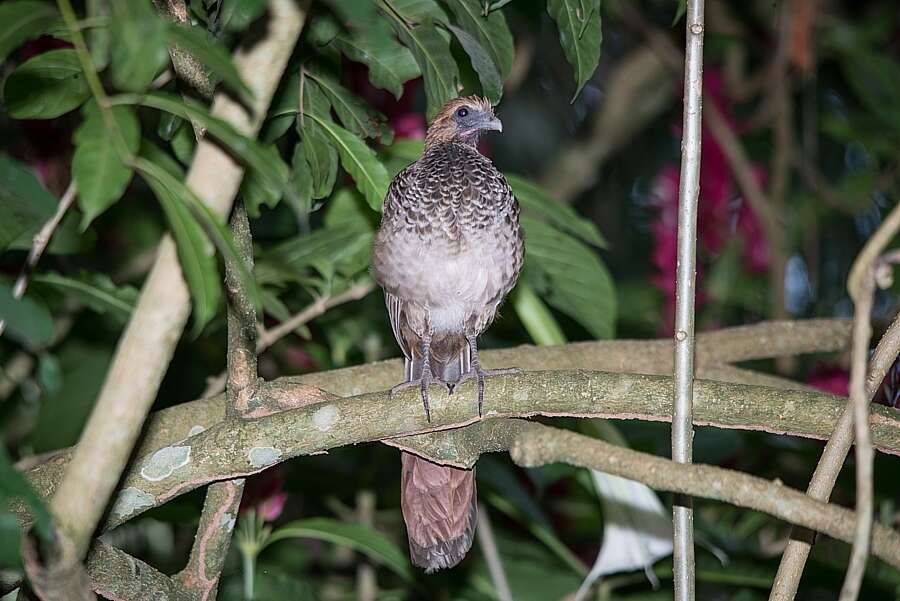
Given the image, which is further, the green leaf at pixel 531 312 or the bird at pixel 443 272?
the green leaf at pixel 531 312

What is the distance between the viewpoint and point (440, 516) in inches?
88.4

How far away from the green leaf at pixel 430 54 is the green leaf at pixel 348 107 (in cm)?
19

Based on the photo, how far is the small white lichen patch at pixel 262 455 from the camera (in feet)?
5.42

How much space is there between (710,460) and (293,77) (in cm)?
137

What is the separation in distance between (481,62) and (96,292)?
0.99 m

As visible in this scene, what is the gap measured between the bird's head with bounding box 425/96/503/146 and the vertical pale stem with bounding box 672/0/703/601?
1.28 meters

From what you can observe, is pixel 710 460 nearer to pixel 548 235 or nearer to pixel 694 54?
pixel 548 235

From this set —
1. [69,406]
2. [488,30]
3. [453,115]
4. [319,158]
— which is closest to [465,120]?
[453,115]

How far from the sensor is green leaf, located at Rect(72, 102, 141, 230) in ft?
3.34

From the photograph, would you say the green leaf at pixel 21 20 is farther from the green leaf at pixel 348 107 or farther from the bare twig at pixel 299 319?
the bare twig at pixel 299 319

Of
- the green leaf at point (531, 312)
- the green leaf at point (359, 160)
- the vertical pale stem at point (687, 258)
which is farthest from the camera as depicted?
the green leaf at point (531, 312)

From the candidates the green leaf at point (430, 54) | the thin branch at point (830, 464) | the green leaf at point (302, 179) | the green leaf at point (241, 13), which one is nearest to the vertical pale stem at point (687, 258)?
the thin branch at point (830, 464)

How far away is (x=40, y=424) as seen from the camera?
107 inches

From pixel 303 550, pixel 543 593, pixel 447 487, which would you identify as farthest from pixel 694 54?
pixel 303 550
